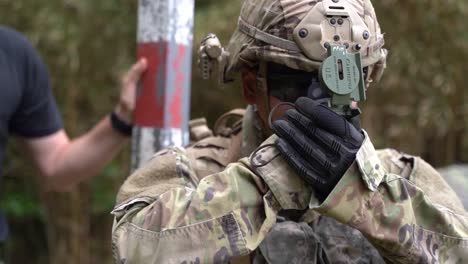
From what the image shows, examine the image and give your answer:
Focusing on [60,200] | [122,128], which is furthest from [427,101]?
[60,200]

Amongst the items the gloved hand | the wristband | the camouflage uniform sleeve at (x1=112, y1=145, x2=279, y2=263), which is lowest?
the wristband

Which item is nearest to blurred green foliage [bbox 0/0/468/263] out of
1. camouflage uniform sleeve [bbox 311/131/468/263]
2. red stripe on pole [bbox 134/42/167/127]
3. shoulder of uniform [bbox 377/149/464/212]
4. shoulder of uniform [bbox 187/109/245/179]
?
red stripe on pole [bbox 134/42/167/127]

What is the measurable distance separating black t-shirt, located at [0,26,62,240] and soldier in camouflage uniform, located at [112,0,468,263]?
1.33 metres

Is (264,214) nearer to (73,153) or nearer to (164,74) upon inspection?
(164,74)

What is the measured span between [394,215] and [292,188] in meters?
0.22

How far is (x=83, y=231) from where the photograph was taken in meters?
5.81

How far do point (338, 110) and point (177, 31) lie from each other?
1.06m

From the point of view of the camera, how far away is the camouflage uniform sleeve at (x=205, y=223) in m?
1.65

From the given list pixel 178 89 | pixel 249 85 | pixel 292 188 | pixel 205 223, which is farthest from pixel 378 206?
pixel 178 89

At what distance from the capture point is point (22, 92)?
318cm

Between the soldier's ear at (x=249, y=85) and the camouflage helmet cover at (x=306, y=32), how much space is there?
0.03 metres

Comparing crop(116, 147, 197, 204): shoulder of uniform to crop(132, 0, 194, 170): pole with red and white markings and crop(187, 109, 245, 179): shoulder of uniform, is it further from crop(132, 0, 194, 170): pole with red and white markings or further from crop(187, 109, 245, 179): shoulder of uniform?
crop(132, 0, 194, 170): pole with red and white markings

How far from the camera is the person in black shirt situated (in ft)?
10.2

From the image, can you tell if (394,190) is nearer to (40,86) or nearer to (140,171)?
(140,171)
